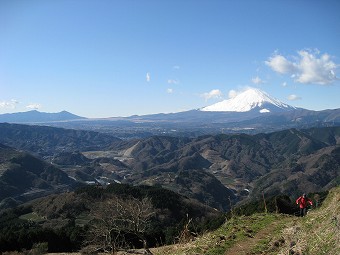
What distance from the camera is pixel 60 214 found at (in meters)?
74.8

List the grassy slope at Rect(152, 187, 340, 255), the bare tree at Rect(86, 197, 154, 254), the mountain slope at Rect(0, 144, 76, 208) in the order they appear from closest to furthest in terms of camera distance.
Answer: the grassy slope at Rect(152, 187, 340, 255), the bare tree at Rect(86, 197, 154, 254), the mountain slope at Rect(0, 144, 76, 208)

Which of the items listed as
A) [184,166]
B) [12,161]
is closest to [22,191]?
[12,161]

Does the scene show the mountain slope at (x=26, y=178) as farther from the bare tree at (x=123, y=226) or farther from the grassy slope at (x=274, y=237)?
the grassy slope at (x=274, y=237)

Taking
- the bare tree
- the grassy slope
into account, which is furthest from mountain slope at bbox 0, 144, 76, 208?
the grassy slope

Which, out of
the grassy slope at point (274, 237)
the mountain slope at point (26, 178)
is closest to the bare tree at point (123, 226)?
the grassy slope at point (274, 237)

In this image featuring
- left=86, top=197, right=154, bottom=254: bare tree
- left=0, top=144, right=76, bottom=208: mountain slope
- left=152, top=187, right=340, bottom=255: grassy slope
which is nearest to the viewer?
left=152, top=187, right=340, bottom=255: grassy slope

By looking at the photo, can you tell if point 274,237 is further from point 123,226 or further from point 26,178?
point 26,178

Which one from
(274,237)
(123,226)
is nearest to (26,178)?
(123,226)

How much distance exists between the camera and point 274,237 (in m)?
10.5

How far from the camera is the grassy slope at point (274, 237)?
7508 mm

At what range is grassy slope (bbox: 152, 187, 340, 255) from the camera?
24.6ft

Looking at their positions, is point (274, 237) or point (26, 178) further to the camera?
point (26, 178)

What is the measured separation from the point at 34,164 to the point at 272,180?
4402 inches

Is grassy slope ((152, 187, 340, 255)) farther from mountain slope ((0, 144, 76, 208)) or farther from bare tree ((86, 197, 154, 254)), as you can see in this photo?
mountain slope ((0, 144, 76, 208))
